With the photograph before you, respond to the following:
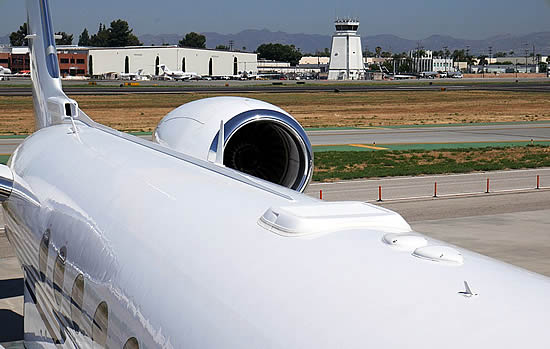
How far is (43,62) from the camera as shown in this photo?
1402cm

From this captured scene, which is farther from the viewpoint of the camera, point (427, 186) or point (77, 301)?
point (427, 186)

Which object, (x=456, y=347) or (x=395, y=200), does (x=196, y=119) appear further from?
(x=395, y=200)

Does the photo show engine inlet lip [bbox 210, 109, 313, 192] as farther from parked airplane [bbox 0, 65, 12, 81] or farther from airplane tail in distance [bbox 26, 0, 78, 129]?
parked airplane [bbox 0, 65, 12, 81]

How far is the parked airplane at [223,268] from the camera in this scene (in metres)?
3.47

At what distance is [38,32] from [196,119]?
4080mm

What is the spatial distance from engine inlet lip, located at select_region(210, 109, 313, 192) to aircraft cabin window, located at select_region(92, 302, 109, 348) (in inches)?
257

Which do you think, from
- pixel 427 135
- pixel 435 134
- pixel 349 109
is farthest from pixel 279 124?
pixel 349 109

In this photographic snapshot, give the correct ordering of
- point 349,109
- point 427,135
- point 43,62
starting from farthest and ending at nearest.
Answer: point 349,109, point 427,135, point 43,62

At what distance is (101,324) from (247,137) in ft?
25.0

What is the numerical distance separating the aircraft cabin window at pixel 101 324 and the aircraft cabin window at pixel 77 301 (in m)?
0.54

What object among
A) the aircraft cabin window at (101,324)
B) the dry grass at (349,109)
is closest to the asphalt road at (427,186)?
the aircraft cabin window at (101,324)

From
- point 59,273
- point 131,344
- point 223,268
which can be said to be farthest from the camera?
point 59,273

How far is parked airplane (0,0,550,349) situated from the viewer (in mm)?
3469

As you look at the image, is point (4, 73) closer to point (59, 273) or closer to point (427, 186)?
point (427, 186)
